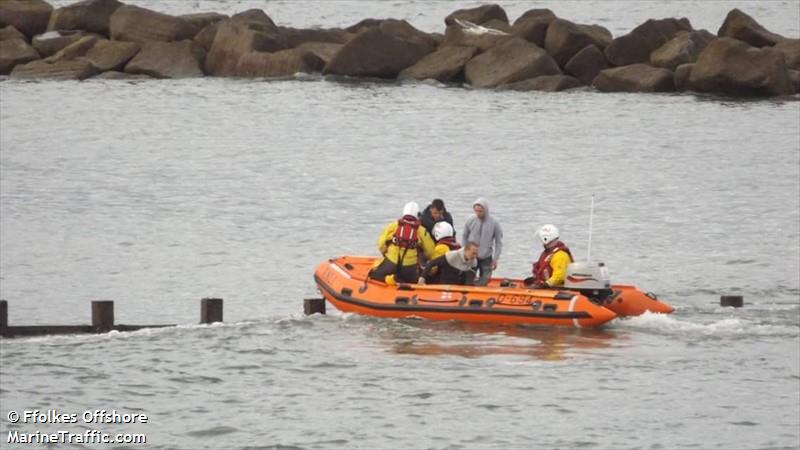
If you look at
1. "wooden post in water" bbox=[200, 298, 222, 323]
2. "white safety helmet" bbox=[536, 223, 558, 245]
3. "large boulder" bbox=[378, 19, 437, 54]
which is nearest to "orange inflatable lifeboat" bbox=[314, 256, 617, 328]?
"white safety helmet" bbox=[536, 223, 558, 245]

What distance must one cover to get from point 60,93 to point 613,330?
3525 cm

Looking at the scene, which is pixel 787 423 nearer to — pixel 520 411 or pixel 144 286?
pixel 520 411

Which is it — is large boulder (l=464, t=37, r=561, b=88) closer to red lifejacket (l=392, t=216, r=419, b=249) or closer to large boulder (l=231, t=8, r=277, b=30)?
large boulder (l=231, t=8, r=277, b=30)

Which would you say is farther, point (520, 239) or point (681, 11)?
point (681, 11)

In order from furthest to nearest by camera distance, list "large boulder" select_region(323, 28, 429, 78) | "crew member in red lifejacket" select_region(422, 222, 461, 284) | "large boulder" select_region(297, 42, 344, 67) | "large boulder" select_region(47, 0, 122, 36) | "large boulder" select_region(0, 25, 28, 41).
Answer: "large boulder" select_region(0, 25, 28, 41) < "large boulder" select_region(47, 0, 122, 36) < "large boulder" select_region(297, 42, 344, 67) < "large boulder" select_region(323, 28, 429, 78) < "crew member in red lifejacket" select_region(422, 222, 461, 284)

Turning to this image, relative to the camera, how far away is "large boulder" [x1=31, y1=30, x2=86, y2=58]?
202ft

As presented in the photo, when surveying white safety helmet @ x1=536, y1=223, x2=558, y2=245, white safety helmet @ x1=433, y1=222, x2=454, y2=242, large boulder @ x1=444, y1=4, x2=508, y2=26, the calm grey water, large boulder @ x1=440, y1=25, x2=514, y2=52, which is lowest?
the calm grey water

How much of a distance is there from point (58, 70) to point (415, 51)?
479 inches

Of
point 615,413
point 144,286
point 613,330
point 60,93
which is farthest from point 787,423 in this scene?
point 60,93

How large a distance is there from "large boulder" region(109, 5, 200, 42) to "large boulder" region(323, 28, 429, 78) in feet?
17.4

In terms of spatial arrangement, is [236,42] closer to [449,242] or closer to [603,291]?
[449,242]

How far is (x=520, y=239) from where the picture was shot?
1529 inches

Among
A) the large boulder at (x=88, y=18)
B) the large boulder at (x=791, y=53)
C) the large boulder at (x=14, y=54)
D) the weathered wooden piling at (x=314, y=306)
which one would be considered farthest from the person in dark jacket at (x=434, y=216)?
the large boulder at (x=14, y=54)

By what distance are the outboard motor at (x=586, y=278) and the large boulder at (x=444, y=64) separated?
107 feet
